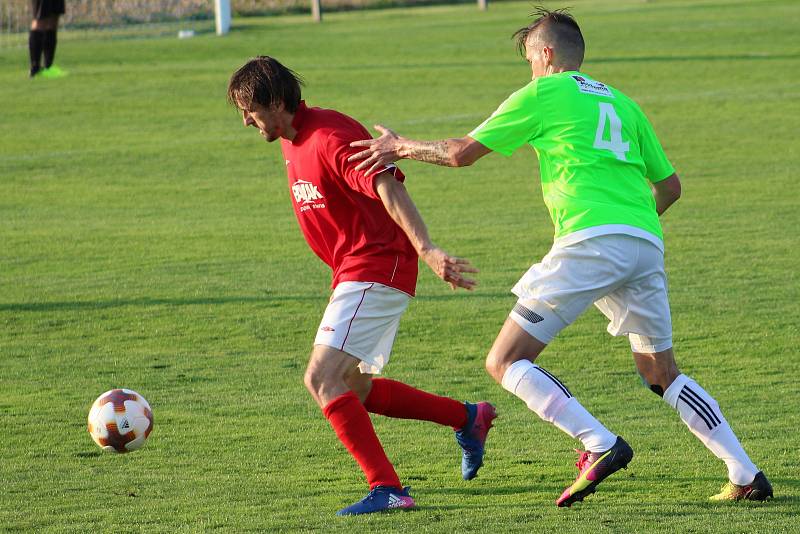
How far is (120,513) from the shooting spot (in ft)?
17.5

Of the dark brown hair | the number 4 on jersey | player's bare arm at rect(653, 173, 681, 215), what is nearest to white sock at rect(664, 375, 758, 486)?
player's bare arm at rect(653, 173, 681, 215)

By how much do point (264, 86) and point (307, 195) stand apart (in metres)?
0.49

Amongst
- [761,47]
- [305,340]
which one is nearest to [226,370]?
[305,340]

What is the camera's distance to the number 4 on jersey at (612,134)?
5.16 m

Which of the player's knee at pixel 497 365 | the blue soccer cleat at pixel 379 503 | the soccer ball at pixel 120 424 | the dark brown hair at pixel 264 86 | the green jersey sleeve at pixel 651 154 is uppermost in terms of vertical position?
the dark brown hair at pixel 264 86

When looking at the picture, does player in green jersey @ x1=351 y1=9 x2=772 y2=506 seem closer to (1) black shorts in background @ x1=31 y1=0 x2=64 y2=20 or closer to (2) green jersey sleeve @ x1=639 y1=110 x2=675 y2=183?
(2) green jersey sleeve @ x1=639 y1=110 x2=675 y2=183

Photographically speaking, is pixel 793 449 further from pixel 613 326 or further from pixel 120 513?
pixel 120 513

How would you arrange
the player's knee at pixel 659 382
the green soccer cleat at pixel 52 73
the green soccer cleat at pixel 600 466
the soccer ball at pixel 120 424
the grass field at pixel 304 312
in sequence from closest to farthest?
the green soccer cleat at pixel 600 466 → the player's knee at pixel 659 382 → the grass field at pixel 304 312 → the soccer ball at pixel 120 424 → the green soccer cleat at pixel 52 73

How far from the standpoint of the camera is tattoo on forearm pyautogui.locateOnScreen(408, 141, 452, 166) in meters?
5.15

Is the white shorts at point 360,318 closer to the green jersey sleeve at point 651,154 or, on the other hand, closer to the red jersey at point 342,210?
the red jersey at point 342,210

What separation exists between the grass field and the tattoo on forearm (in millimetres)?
1424

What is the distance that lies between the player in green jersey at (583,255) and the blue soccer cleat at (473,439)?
67 centimetres

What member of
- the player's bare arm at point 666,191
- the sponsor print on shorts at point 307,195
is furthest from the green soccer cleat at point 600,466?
the sponsor print on shorts at point 307,195

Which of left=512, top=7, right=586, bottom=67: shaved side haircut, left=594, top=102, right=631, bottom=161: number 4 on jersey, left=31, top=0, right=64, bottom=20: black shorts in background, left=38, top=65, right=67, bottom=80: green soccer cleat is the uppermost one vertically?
left=512, top=7, right=586, bottom=67: shaved side haircut
